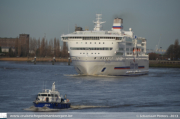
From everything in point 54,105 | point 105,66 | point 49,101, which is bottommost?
point 54,105

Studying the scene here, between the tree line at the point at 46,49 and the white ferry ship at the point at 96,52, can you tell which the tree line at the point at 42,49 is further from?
the white ferry ship at the point at 96,52

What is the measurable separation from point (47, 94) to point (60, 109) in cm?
164

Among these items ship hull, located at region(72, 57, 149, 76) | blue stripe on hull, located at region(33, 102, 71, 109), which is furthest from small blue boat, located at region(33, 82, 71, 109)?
ship hull, located at region(72, 57, 149, 76)

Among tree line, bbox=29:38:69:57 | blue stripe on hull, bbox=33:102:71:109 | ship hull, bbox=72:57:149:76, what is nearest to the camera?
blue stripe on hull, bbox=33:102:71:109

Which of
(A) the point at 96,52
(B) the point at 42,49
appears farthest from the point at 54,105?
(B) the point at 42,49

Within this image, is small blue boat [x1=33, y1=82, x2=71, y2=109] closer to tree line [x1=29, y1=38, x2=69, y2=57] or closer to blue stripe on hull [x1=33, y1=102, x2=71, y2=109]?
blue stripe on hull [x1=33, y1=102, x2=71, y2=109]

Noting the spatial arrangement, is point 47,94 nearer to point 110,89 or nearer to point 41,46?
point 110,89

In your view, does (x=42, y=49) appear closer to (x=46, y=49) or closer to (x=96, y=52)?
(x=46, y=49)

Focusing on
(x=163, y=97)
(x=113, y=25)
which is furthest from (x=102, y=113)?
(x=113, y=25)

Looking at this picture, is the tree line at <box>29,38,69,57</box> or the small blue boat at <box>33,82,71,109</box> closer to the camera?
the small blue boat at <box>33,82,71,109</box>

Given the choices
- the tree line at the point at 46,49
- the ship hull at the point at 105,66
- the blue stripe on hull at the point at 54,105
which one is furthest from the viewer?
the tree line at the point at 46,49

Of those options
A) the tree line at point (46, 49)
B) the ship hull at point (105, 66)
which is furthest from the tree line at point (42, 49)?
the ship hull at point (105, 66)

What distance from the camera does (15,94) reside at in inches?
1455

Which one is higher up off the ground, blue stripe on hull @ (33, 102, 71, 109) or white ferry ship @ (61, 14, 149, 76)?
white ferry ship @ (61, 14, 149, 76)
